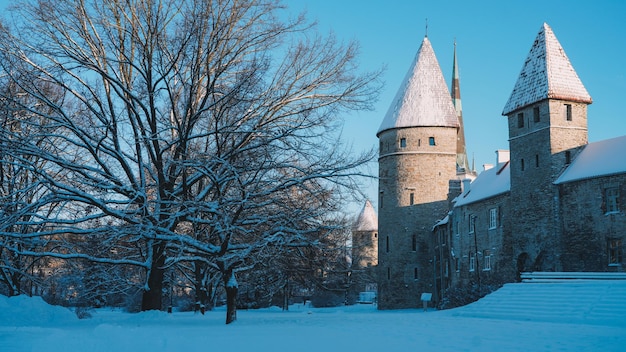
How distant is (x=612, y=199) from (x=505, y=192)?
6724mm

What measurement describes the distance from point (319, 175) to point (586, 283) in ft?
29.0

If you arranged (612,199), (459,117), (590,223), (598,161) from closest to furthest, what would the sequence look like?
(612,199), (590,223), (598,161), (459,117)

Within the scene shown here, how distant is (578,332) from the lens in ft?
38.2

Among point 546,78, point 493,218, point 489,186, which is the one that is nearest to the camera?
point 546,78

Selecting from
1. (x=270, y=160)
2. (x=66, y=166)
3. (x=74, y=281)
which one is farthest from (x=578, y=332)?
(x=74, y=281)

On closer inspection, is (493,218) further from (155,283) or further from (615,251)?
(155,283)

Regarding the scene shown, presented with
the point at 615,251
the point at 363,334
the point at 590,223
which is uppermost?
the point at 590,223

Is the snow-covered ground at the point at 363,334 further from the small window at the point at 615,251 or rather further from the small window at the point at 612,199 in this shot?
the small window at the point at 612,199

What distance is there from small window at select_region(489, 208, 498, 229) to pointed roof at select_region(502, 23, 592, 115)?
5.39 m

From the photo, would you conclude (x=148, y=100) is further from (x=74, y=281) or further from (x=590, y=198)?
(x=74, y=281)

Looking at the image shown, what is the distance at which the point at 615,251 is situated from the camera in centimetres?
2608

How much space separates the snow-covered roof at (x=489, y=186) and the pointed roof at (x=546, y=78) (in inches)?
167

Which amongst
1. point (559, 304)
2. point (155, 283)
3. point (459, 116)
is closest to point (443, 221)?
point (559, 304)

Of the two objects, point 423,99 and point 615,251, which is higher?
point 423,99
